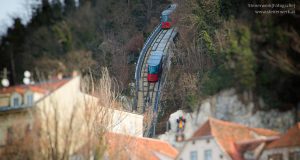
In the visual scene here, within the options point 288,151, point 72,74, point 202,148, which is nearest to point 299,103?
point 288,151

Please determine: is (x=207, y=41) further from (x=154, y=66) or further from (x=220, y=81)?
(x=220, y=81)

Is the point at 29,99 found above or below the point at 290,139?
above

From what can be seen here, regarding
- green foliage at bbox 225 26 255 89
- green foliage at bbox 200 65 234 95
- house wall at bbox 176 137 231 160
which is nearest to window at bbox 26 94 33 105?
house wall at bbox 176 137 231 160

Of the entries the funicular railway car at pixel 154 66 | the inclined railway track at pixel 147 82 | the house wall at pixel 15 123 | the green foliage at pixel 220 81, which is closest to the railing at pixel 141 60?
the inclined railway track at pixel 147 82

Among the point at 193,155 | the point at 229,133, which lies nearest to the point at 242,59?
the point at 229,133

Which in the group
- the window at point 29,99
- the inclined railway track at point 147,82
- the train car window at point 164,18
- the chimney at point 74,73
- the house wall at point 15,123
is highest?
the chimney at point 74,73

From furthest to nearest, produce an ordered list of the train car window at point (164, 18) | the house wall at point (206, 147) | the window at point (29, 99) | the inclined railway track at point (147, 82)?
the train car window at point (164, 18) → the inclined railway track at point (147, 82) → the house wall at point (206, 147) → the window at point (29, 99)

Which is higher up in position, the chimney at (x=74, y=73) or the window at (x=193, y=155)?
the chimney at (x=74, y=73)

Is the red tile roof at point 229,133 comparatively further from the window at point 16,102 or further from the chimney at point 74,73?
the window at point 16,102

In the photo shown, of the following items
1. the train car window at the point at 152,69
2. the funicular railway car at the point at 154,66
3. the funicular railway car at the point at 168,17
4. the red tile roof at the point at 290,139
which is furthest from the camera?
the funicular railway car at the point at 168,17
